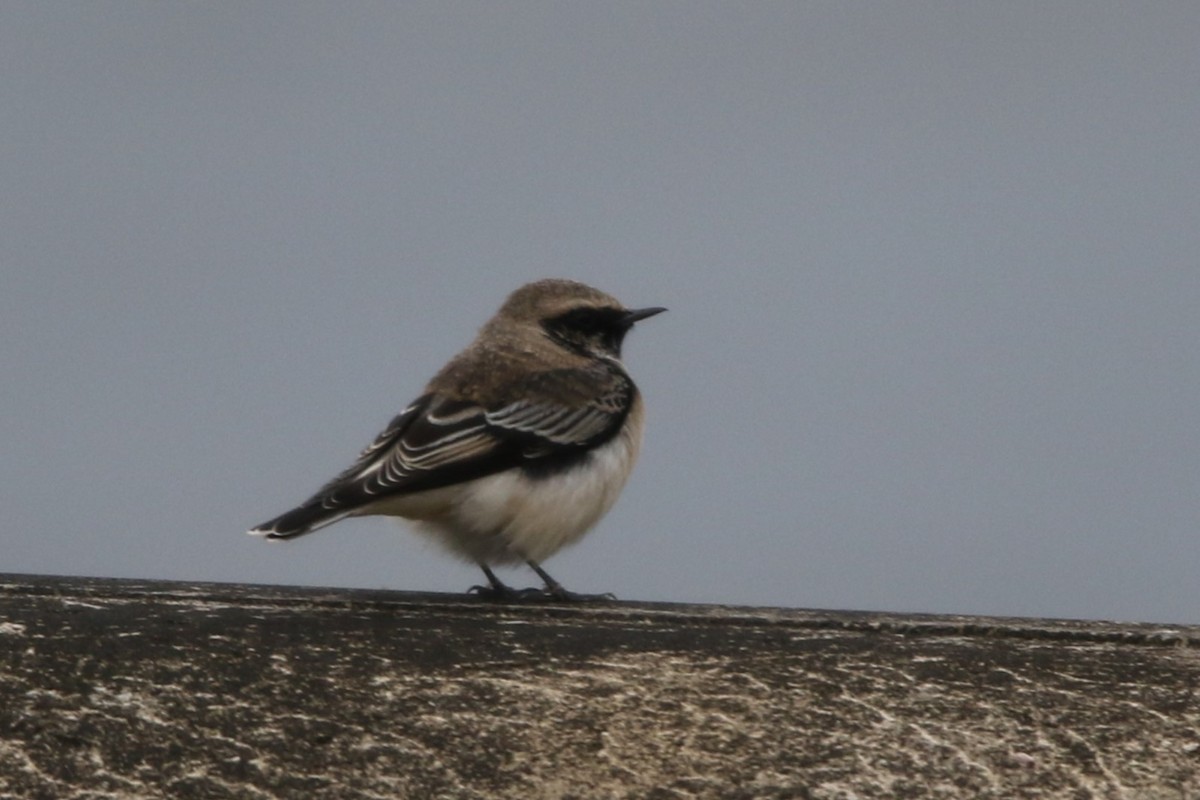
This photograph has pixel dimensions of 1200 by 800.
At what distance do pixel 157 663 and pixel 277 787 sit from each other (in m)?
0.74

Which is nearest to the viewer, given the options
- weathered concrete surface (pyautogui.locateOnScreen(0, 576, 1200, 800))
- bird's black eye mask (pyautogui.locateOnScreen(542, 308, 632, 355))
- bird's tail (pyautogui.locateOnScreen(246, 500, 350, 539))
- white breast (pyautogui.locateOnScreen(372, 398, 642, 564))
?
weathered concrete surface (pyautogui.locateOnScreen(0, 576, 1200, 800))

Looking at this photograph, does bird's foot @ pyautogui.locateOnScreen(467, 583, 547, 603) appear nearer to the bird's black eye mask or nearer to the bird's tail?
the bird's tail

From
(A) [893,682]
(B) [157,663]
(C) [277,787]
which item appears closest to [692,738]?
(A) [893,682]

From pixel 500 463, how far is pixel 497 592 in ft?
1.75

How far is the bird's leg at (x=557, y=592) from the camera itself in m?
7.58

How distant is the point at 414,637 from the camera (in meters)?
5.27

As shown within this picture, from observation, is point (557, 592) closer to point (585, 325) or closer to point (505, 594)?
point (505, 594)

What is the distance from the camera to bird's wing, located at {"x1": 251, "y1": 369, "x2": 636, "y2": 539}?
7.48 metres

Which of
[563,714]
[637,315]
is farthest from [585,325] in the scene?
[563,714]

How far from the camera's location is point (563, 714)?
172 inches

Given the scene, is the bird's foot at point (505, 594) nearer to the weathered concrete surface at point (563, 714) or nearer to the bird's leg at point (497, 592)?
the bird's leg at point (497, 592)

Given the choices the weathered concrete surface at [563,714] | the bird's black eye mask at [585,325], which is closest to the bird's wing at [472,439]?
the bird's black eye mask at [585,325]

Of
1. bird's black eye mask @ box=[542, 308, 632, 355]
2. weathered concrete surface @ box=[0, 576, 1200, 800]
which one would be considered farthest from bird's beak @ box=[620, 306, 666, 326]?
weathered concrete surface @ box=[0, 576, 1200, 800]

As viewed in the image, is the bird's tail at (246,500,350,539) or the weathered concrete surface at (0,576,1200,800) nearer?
the weathered concrete surface at (0,576,1200,800)
